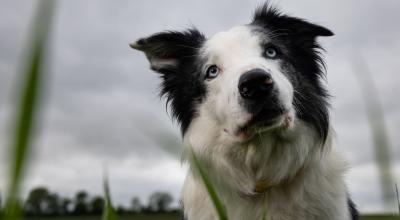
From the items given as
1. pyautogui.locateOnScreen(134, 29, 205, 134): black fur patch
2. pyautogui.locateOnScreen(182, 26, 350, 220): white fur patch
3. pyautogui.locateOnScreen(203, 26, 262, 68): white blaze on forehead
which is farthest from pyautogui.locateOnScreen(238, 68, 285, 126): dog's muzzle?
pyautogui.locateOnScreen(134, 29, 205, 134): black fur patch

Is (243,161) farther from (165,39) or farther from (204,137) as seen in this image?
(165,39)

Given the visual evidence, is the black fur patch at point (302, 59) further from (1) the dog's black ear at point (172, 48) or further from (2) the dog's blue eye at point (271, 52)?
(1) the dog's black ear at point (172, 48)

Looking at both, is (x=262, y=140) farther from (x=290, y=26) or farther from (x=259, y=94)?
(x=290, y=26)

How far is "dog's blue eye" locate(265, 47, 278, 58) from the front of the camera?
16.3ft

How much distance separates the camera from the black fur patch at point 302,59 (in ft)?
16.3

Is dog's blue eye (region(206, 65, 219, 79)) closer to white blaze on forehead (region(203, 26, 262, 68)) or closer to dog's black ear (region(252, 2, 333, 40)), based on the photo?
white blaze on forehead (region(203, 26, 262, 68))

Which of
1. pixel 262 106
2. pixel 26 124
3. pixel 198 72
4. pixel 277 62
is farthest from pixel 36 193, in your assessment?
pixel 198 72

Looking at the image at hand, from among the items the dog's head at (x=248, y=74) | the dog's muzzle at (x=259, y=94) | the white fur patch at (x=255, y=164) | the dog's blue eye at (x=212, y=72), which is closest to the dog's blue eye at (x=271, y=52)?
the dog's head at (x=248, y=74)

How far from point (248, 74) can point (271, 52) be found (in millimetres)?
1139

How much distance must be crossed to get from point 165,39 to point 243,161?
192cm

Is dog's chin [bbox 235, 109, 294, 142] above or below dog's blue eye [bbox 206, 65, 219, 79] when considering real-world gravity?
below

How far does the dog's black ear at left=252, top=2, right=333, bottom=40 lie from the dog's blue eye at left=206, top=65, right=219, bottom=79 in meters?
0.95

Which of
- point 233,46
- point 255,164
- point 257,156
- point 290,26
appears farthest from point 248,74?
point 290,26

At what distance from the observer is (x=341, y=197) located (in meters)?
4.87
